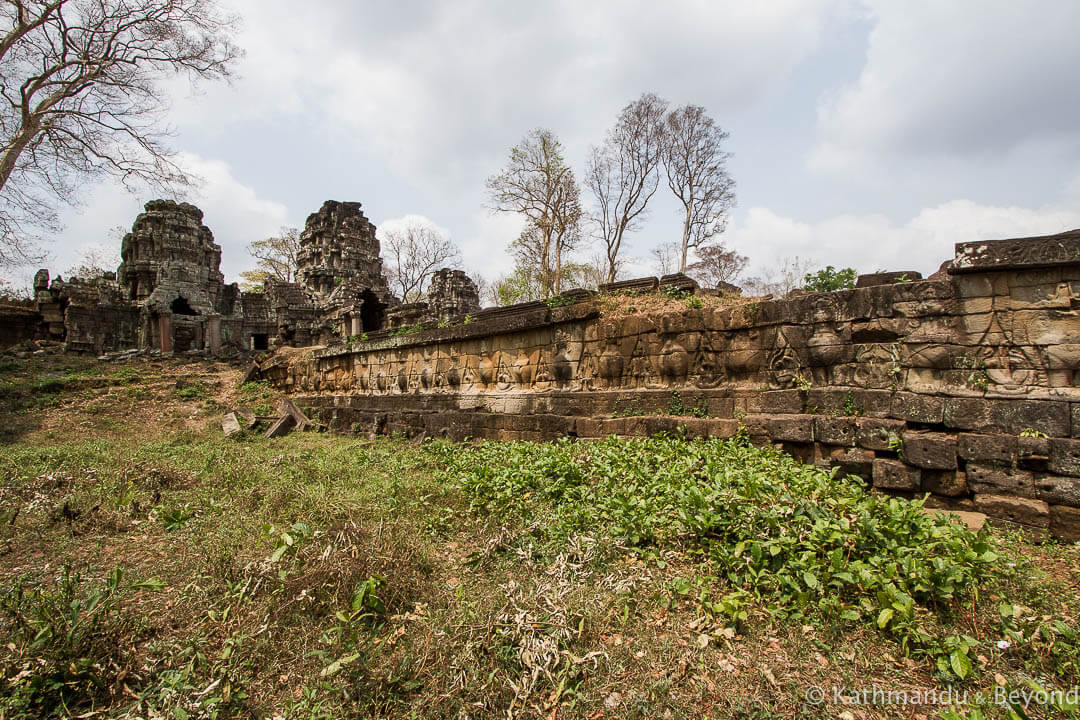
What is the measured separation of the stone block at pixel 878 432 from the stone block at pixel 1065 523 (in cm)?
118

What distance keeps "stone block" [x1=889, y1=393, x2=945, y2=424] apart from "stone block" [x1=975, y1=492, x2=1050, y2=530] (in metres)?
0.74

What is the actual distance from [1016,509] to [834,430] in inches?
58.9

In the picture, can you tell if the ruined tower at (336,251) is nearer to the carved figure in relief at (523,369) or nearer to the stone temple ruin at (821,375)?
the stone temple ruin at (821,375)

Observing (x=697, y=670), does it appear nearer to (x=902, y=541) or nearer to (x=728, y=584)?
(x=728, y=584)

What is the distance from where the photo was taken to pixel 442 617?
10.0 feet

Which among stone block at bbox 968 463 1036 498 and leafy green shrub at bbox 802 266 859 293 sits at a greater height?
leafy green shrub at bbox 802 266 859 293

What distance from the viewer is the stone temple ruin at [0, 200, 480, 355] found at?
23.6m

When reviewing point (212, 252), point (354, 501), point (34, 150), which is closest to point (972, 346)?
point (354, 501)

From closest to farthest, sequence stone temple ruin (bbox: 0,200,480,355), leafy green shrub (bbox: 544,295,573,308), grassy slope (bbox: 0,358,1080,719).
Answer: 1. grassy slope (bbox: 0,358,1080,719)
2. leafy green shrub (bbox: 544,295,573,308)
3. stone temple ruin (bbox: 0,200,480,355)

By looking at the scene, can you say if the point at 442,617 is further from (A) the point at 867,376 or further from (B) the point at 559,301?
(B) the point at 559,301

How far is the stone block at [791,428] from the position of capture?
5.50 meters

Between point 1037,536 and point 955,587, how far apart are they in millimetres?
2047

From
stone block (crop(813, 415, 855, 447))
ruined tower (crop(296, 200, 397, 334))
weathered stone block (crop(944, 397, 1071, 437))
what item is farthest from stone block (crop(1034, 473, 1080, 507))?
ruined tower (crop(296, 200, 397, 334))

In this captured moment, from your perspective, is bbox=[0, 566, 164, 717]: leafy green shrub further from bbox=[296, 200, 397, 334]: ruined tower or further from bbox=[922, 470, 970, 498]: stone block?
bbox=[296, 200, 397, 334]: ruined tower
